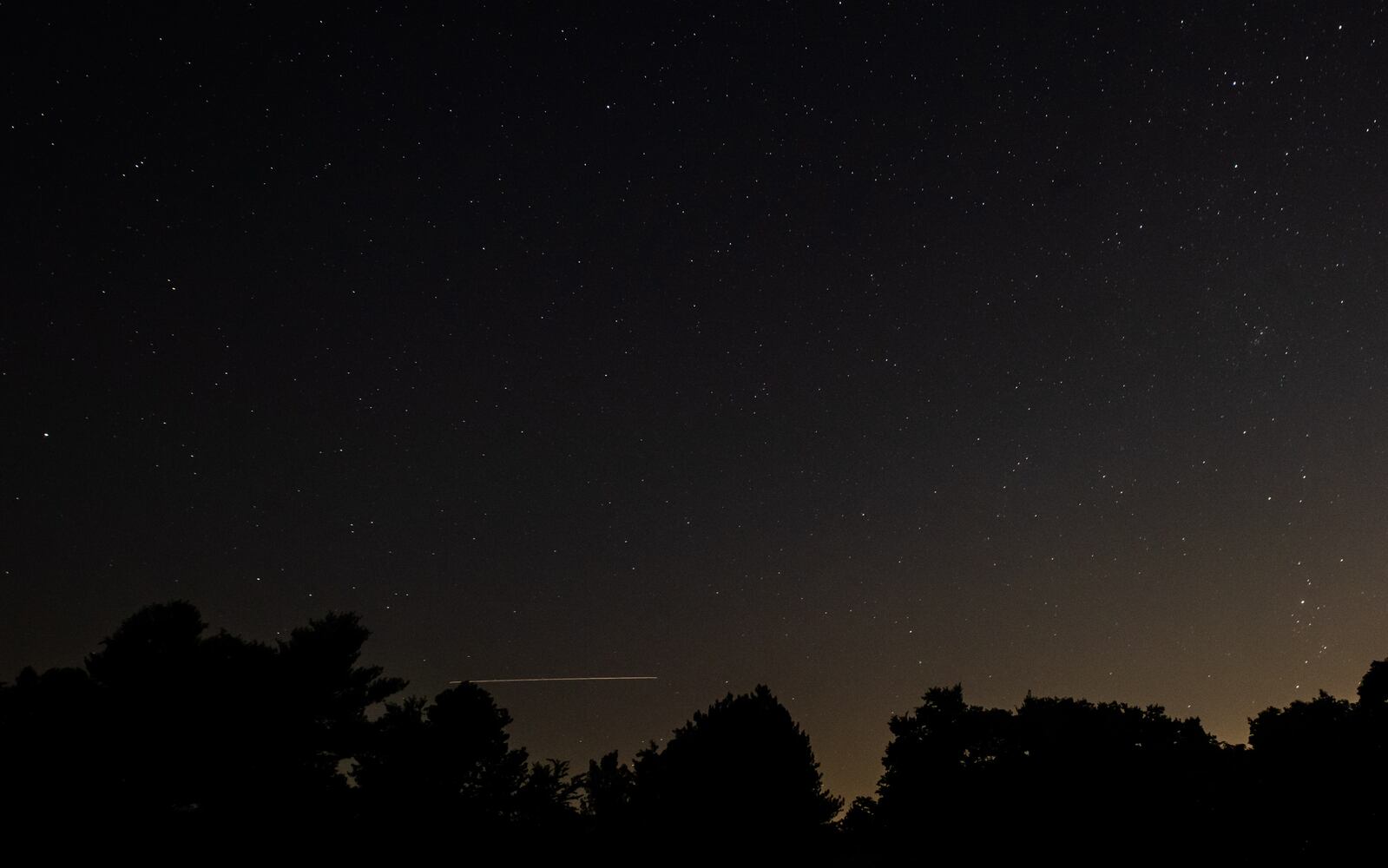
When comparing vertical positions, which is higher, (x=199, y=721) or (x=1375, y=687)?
(x=1375, y=687)

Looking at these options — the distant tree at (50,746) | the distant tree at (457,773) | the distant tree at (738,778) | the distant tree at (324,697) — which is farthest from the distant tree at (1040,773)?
the distant tree at (50,746)

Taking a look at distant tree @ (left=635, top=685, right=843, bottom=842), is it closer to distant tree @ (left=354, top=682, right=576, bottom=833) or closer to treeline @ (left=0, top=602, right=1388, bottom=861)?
treeline @ (left=0, top=602, right=1388, bottom=861)

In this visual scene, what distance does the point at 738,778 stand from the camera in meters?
39.8

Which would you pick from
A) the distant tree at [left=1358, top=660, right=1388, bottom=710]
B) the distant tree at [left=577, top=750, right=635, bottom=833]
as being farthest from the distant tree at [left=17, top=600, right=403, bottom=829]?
the distant tree at [left=1358, top=660, right=1388, bottom=710]

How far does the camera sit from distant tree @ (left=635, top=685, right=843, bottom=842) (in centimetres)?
3859

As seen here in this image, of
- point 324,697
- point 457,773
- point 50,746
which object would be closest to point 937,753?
point 457,773

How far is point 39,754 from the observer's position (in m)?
18.1

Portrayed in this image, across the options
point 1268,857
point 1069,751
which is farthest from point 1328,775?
point 1069,751

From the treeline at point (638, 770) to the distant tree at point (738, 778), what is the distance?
0.28ft

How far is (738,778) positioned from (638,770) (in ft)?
16.9

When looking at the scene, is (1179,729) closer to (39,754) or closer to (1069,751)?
(1069,751)

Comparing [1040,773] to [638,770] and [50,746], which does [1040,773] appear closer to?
[638,770]

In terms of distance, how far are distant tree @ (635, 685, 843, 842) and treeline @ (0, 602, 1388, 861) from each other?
8 cm

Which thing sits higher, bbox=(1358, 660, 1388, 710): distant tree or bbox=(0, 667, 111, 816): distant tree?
bbox=(1358, 660, 1388, 710): distant tree
